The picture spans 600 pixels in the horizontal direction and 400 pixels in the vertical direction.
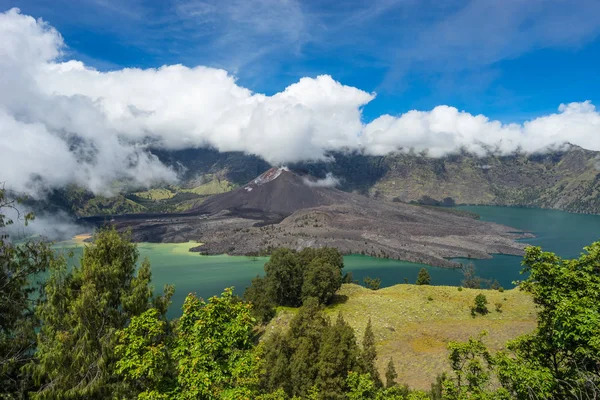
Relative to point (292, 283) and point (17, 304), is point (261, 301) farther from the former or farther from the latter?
point (17, 304)

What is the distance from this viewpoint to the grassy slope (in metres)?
39.8

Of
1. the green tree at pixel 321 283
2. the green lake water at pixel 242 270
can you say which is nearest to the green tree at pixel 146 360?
the green tree at pixel 321 283

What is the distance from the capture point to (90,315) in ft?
34.3

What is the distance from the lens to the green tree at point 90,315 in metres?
9.50

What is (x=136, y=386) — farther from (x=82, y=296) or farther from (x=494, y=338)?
(x=494, y=338)

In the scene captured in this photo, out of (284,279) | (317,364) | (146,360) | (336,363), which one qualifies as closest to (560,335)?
(146,360)

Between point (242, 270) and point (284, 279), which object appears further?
point (242, 270)

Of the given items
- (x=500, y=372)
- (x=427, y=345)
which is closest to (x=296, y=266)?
(x=427, y=345)

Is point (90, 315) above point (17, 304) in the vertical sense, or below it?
below

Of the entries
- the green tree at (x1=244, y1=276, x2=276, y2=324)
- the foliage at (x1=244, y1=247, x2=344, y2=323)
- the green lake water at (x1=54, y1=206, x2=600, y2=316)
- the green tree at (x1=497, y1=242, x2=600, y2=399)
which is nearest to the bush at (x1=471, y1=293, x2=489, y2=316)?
the foliage at (x1=244, y1=247, x2=344, y2=323)

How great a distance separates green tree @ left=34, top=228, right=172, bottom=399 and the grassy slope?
31777 millimetres

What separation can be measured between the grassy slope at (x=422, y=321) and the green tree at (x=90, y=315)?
3178 cm

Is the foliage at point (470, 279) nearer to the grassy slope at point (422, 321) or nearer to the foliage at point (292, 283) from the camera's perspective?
the grassy slope at point (422, 321)

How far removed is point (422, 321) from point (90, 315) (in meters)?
53.5
